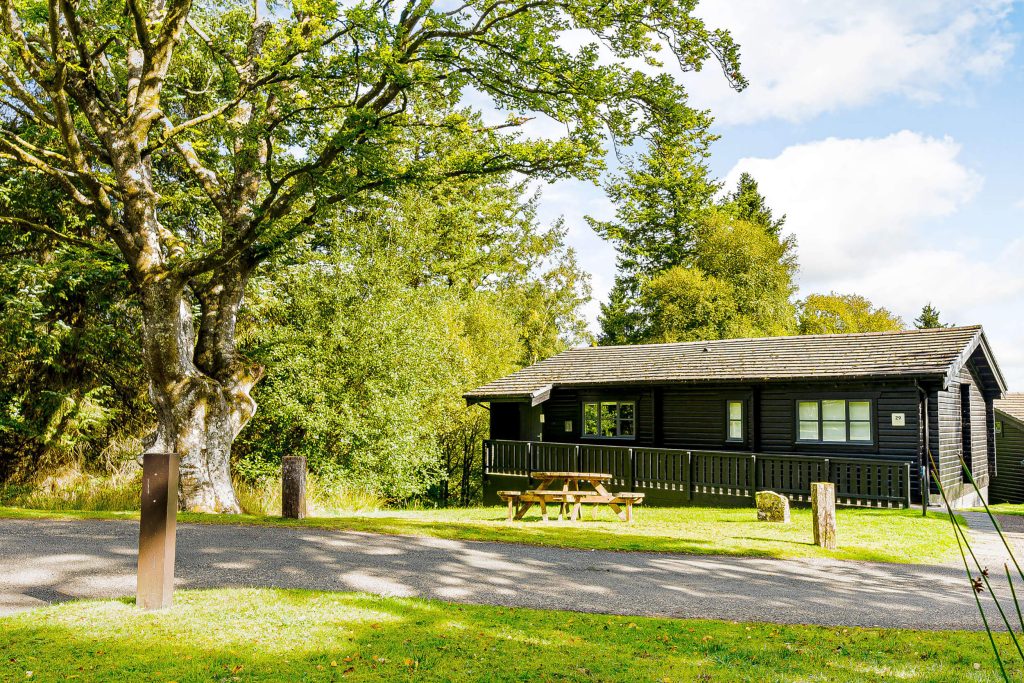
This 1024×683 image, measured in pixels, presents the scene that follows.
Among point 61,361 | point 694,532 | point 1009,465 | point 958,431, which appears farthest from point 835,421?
point 61,361

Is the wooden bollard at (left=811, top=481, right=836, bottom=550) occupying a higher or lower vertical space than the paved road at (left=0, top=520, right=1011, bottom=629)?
higher

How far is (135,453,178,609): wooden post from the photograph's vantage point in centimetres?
711

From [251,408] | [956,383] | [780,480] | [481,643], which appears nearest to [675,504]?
[780,480]

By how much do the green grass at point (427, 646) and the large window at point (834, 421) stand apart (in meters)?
13.6

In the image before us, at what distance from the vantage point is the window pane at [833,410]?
20438mm

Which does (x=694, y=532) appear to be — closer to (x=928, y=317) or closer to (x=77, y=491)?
(x=77, y=491)

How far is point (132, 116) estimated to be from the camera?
16344mm

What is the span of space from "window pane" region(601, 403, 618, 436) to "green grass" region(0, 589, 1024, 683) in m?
18.3

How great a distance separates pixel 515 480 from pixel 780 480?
27.8 feet

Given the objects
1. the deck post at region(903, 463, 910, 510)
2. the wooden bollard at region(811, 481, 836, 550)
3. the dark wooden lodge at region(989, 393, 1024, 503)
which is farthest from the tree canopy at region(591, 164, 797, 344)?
the wooden bollard at region(811, 481, 836, 550)

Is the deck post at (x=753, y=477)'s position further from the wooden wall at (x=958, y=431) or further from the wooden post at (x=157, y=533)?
the wooden post at (x=157, y=533)

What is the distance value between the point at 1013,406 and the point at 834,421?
14.2 metres

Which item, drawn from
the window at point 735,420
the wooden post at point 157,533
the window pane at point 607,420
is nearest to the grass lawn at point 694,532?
the wooden post at point 157,533

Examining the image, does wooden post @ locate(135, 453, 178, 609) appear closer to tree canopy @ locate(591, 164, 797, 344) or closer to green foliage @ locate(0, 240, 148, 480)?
green foliage @ locate(0, 240, 148, 480)
